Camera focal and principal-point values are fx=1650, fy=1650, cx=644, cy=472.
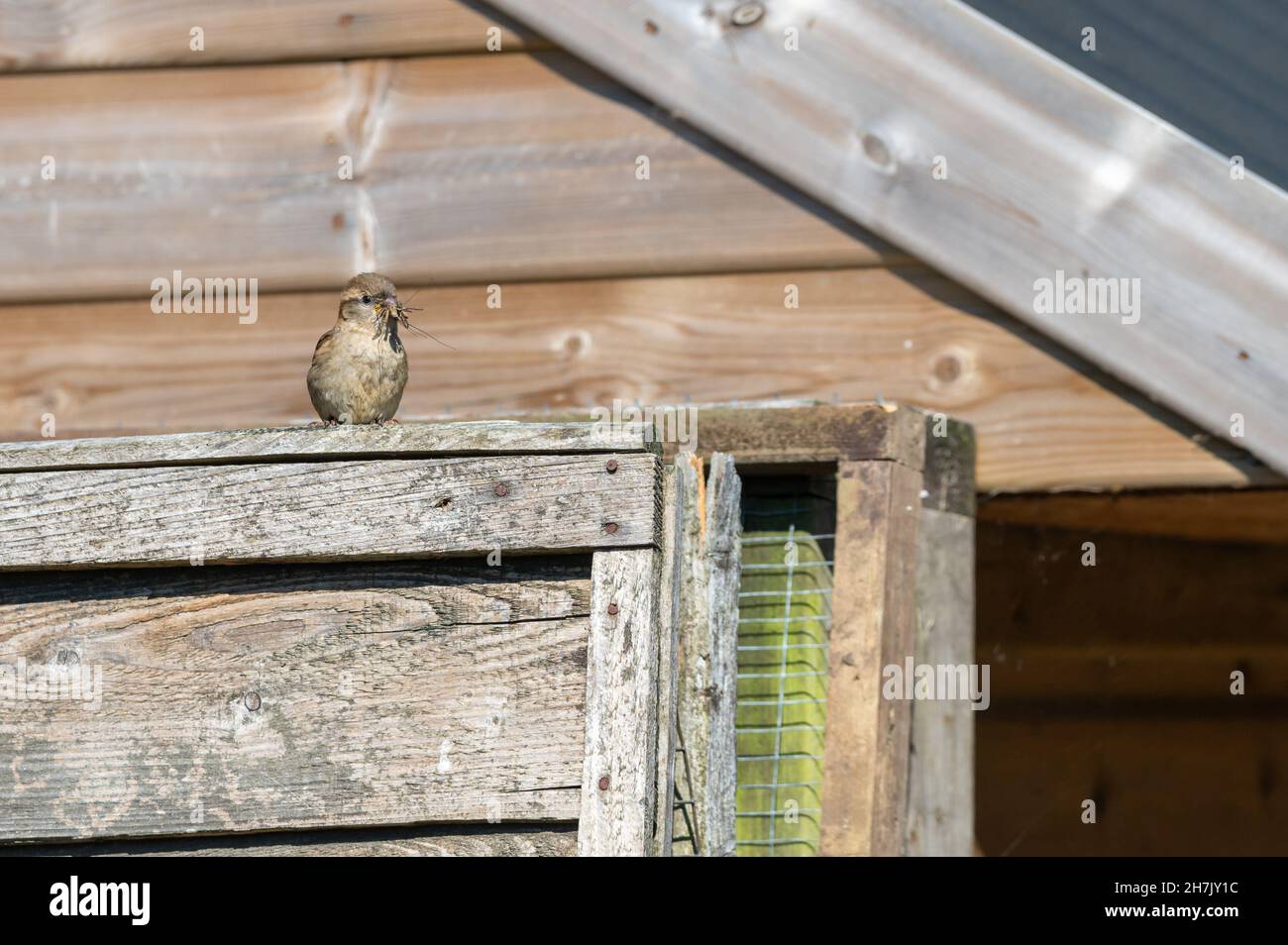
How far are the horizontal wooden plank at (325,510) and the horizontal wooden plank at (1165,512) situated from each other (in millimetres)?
2003

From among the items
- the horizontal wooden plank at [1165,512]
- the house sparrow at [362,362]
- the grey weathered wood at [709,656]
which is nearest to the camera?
the grey weathered wood at [709,656]

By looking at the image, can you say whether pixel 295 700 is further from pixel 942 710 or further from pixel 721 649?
pixel 942 710

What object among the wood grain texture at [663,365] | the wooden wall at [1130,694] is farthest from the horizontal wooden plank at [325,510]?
the wooden wall at [1130,694]

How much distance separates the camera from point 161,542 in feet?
9.22

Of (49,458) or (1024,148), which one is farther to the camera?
(1024,148)

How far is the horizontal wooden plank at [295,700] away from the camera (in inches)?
105

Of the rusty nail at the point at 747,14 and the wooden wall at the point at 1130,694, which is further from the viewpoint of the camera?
the wooden wall at the point at 1130,694

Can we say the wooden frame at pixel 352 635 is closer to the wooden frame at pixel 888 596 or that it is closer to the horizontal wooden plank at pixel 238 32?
the wooden frame at pixel 888 596

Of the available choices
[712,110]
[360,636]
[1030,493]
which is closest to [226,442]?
[360,636]

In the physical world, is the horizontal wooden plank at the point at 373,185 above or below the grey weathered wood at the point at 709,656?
above

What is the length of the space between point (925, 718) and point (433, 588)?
5.51 feet

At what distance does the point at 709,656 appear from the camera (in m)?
3.32

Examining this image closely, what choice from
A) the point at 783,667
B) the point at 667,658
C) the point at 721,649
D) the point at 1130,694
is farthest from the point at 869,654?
the point at 1130,694

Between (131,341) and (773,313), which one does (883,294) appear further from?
(131,341)
